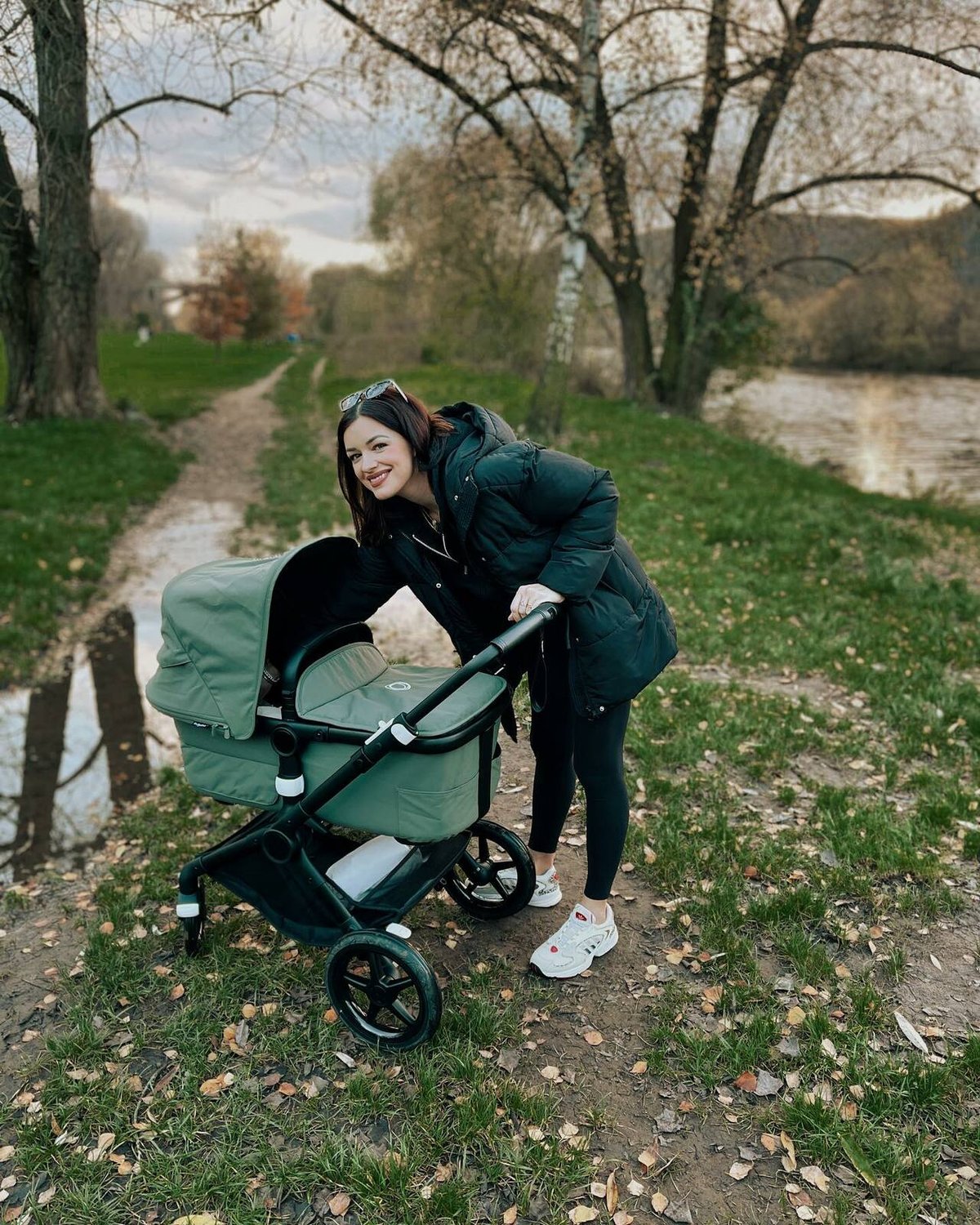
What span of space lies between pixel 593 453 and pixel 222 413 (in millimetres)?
10855

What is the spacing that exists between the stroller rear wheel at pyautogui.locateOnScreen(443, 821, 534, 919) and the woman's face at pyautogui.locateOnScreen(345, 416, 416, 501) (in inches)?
52.5

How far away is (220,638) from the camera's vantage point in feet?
8.82

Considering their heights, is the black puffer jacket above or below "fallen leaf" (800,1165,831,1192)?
above

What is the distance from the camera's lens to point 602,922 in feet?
10.5

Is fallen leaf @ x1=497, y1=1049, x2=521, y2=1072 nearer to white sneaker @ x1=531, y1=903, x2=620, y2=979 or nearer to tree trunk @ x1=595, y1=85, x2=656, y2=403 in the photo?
white sneaker @ x1=531, y1=903, x2=620, y2=979

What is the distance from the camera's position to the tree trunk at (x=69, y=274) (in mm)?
7379

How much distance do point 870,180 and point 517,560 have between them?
15231 millimetres

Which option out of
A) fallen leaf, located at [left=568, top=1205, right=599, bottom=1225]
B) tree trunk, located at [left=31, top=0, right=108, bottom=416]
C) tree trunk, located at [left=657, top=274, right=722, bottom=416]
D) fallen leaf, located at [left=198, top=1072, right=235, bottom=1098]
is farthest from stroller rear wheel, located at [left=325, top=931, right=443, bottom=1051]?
tree trunk, located at [left=657, top=274, right=722, bottom=416]

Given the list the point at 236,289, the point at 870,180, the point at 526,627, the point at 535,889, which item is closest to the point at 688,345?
the point at 870,180

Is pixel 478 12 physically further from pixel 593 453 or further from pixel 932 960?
pixel 932 960

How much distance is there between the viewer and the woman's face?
2582mm

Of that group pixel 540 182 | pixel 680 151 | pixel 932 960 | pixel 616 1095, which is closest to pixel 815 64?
pixel 680 151

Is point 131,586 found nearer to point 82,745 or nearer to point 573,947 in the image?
point 82,745

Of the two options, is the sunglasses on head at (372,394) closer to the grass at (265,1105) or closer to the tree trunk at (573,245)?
the grass at (265,1105)
